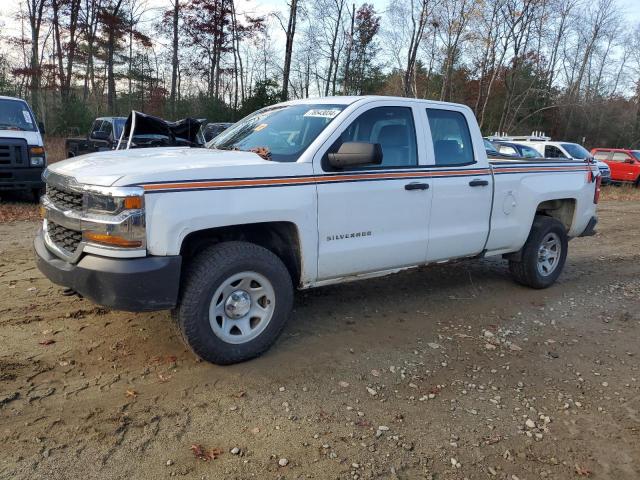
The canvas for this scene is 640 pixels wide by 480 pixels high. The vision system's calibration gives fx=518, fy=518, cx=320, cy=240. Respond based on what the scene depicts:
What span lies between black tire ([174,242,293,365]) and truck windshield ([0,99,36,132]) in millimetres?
8358

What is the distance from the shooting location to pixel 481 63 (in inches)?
1363

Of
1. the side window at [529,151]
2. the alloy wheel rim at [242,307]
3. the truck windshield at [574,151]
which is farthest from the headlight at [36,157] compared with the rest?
the truck windshield at [574,151]

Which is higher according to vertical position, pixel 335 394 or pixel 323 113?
pixel 323 113

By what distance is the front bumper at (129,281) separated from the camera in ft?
10.5

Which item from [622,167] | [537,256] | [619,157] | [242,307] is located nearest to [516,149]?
[622,167]

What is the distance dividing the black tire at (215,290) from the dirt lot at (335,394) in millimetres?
163

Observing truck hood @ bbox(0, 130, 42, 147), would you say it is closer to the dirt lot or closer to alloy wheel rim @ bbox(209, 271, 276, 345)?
the dirt lot

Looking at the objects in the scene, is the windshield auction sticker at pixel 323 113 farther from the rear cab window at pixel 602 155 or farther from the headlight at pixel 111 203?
the rear cab window at pixel 602 155

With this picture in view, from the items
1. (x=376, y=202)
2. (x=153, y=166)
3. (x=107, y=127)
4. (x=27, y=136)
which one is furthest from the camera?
(x=107, y=127)

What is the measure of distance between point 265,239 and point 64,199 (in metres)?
1.45

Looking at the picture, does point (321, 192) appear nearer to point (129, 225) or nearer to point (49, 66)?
point (129, 225)

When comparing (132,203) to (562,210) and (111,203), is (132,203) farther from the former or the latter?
(562,210)

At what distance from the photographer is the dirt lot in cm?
280

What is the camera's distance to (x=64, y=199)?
359cm
